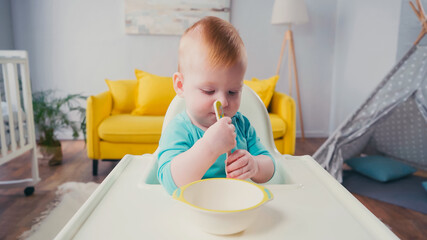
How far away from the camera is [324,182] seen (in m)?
0.64

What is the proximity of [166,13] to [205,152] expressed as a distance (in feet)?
10.0

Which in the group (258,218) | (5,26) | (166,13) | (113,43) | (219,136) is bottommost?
(258,218)

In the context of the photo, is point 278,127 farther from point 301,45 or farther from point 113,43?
point 113,43

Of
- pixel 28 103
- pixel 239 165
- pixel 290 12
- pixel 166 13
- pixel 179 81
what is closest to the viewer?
pixel 239 165

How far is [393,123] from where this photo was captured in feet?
8.36

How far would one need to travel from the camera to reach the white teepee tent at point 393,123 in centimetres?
204

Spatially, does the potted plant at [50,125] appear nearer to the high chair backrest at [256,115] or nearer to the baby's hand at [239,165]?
the high chair backrest at [256,115]

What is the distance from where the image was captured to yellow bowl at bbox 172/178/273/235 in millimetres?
410

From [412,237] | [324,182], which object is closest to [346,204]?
[324,182]

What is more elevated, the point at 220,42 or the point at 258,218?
the point at 220,42

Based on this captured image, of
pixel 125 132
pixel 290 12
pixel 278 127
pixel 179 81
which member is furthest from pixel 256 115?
pixel 290 12

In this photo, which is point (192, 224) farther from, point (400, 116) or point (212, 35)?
point (400, 116)

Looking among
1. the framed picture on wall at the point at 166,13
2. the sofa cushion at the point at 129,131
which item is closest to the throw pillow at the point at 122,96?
the sofa cushion at the point at 129,131

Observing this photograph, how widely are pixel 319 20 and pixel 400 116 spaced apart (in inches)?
59.6
